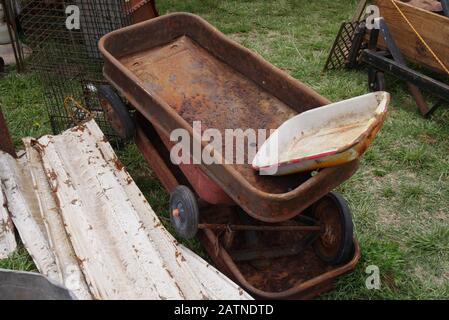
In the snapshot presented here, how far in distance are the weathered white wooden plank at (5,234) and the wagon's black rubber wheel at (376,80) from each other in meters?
3.76

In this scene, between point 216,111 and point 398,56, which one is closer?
point 216,111

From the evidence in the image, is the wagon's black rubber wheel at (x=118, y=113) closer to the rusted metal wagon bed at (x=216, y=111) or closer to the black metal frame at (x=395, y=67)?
the rusted metal wagon bed at (x=216, y=111)

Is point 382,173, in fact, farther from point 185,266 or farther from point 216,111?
point 185,266

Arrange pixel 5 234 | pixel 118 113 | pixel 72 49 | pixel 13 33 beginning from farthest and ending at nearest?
pixel 13 33, pixel 72 49, pixel 118 113, pixel 5 234

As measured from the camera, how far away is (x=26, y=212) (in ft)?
11.1

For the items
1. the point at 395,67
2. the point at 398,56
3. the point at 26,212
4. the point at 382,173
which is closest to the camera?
the point at 26,212

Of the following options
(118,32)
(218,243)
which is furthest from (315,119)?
(118,32)

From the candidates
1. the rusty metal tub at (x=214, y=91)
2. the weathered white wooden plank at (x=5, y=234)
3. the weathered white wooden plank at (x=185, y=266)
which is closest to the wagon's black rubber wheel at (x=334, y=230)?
the rusty metal tub at (x=214, y=91)

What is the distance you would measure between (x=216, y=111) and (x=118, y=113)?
0.74 meters

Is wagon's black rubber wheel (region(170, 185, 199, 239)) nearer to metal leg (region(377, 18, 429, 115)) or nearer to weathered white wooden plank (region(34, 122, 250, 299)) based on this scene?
weathered white wooden plank (region(34, 122, 250, 299))

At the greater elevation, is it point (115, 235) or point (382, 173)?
point (115, 235)

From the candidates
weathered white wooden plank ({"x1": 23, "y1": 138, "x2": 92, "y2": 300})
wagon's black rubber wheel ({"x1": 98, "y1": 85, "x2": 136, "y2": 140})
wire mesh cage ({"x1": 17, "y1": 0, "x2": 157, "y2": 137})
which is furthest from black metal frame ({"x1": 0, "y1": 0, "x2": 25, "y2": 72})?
wagon's black rubber wheel ({"x1": 98, "y1": 85, "x2": 136, "y2": 140})

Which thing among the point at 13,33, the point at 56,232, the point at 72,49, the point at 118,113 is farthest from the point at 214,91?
the point at 13,33
